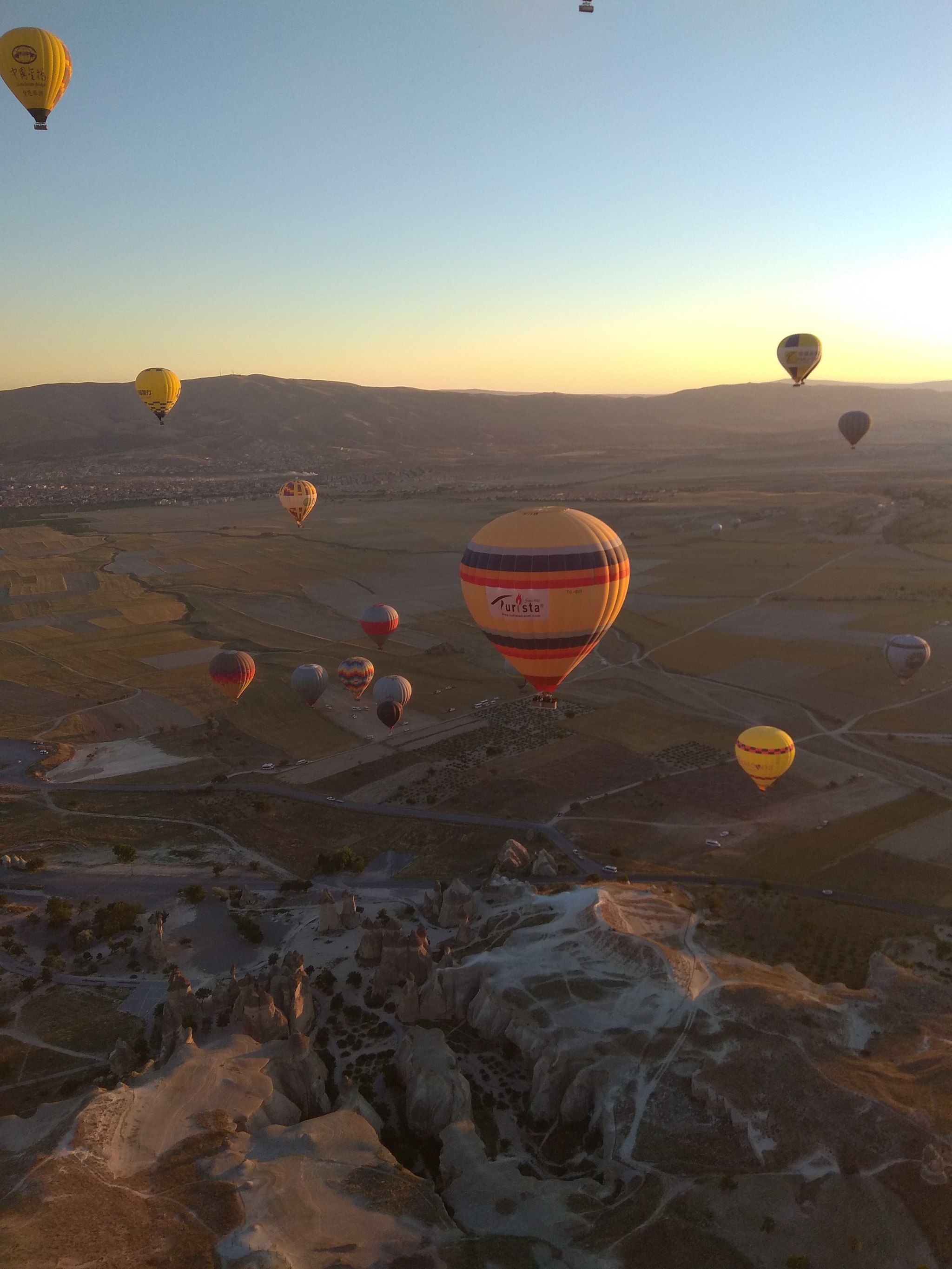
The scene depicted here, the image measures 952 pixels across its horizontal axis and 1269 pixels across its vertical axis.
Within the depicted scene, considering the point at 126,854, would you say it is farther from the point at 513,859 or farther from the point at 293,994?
the point at 513,859

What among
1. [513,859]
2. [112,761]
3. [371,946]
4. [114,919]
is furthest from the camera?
[112,761]

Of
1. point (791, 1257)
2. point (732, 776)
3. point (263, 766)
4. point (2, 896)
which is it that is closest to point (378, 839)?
Result: point (263, 766)

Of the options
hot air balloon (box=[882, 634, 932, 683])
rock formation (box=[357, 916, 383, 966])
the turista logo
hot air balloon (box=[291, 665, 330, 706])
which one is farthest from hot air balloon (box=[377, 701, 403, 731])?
hot air balloon (box=[882, 634, 932, 683])

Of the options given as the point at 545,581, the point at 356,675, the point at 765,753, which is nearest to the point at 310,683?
the point at 356,675

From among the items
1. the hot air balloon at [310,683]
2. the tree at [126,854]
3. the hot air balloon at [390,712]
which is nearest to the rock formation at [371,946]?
the tree at [126,854]

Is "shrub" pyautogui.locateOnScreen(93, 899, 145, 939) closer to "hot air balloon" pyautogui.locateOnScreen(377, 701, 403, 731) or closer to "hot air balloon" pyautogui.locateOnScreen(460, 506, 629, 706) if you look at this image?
"hot air balloon" pyautogui.locateOnScreen(460, 506, 629, 706)

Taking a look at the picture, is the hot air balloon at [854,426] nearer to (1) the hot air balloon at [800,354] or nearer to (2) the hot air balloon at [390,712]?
(1) the hot air balloon at [800,354]
